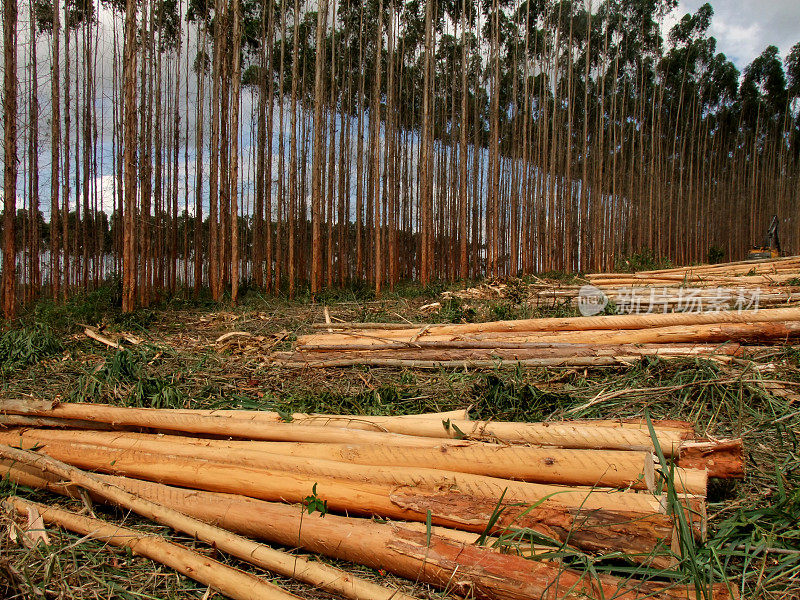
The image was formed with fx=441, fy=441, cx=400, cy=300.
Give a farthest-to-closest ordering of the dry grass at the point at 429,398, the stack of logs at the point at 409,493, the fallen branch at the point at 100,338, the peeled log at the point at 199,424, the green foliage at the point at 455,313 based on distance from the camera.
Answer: the green foliage at the point at 455,313 → the fallen branch at the point at 100,338 → the peeled log at the point at 199,424 → the dry grass at the point at 429,398 → the stack of logs at the point at 409,493

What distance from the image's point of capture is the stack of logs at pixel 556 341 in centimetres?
346

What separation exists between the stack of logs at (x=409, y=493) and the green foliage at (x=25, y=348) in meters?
3.01

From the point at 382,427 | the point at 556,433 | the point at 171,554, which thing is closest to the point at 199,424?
the point at 171,554

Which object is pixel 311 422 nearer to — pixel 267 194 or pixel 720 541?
pixel 720 541

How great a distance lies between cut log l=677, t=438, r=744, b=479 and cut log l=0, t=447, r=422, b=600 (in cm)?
126

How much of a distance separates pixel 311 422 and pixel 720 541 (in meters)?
1.96

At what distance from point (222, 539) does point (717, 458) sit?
81.2 inches

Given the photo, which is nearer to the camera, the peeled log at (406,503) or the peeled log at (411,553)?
the peeled log at (411,553)

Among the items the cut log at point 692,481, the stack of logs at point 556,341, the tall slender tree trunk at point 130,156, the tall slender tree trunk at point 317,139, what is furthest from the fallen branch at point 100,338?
the cut log at point 692,481

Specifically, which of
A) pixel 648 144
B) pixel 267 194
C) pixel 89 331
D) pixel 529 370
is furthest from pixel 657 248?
pixel 89 331

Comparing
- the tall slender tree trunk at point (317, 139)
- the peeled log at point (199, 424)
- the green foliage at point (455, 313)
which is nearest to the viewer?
the peeled log at point (199, 424)

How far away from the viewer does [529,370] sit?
3.60 meters

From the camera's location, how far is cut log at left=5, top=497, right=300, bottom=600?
1.57m

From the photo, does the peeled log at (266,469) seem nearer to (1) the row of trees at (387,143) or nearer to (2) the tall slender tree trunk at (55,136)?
(1) the row of trees at (387,143)
